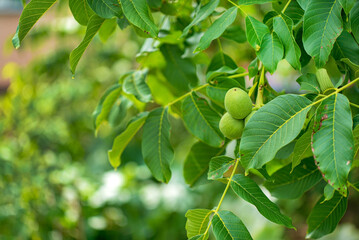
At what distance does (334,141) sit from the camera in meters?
0.49

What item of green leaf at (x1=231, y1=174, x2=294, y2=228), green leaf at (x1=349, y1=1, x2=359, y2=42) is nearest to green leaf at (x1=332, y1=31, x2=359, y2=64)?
green leaf at (x1=349, y1=1, x2=359, y2=42)

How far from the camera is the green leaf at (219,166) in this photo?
60 cm

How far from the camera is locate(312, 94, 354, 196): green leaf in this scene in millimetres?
480

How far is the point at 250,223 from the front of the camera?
2.67 m

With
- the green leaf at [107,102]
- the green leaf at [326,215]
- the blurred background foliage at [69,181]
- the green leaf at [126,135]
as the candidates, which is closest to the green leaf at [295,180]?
the green leaf at [326,215]

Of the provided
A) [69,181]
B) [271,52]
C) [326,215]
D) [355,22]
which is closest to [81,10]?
[271,52]

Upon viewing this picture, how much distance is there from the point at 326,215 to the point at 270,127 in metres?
0.24

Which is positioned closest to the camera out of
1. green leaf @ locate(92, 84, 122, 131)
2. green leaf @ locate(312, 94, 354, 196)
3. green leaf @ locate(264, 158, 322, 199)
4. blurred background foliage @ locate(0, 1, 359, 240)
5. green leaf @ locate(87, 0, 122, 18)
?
green leaf @ locate(312, 94, 354, 196)

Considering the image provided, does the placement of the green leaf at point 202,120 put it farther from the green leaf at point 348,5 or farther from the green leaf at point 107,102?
the green leaf at point 348,5

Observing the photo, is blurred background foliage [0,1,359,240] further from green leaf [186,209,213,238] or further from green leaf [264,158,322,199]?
green leaf [186,209,213,238]

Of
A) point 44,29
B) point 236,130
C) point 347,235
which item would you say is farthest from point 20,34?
point 347,235

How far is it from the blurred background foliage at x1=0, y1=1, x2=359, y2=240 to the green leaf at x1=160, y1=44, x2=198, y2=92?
914 mm

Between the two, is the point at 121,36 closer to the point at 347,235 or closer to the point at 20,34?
the point at 347,235

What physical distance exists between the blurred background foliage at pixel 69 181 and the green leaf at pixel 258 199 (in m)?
1.31
